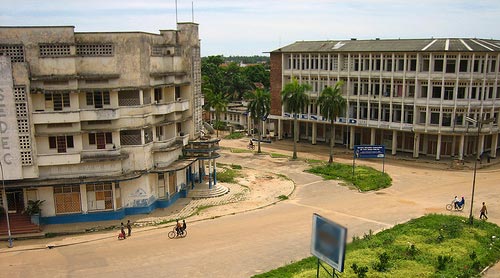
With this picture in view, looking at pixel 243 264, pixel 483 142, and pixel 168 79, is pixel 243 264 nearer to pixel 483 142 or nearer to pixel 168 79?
pixel 168 79

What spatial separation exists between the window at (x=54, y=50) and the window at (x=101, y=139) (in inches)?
245

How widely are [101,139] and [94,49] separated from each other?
22.1ft

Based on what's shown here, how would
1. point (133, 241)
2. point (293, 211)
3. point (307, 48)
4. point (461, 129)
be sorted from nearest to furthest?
point (133, 241) → point (293, 211) → point (461, 129) → point (307, 48)

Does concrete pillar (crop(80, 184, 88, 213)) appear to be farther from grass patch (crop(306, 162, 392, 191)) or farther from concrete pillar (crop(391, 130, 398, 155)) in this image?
concrete pillar (crop(391, 130, 398, 155))

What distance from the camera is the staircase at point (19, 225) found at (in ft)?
106

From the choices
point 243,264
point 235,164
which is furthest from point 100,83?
point 235,164

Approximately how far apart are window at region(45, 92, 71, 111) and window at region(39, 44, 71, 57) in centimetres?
277

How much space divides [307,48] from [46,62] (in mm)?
39809

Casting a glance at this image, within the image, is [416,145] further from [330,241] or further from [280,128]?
[330,241]

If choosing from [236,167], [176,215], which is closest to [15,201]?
[176,215]

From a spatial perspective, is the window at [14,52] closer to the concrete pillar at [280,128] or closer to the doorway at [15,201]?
the doorway at [15,201]

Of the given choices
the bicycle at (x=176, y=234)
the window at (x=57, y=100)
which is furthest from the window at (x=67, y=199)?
the bicycle at (x=176, y=234)

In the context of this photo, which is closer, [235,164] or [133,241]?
[133,241]

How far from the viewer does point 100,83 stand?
33.9 m
